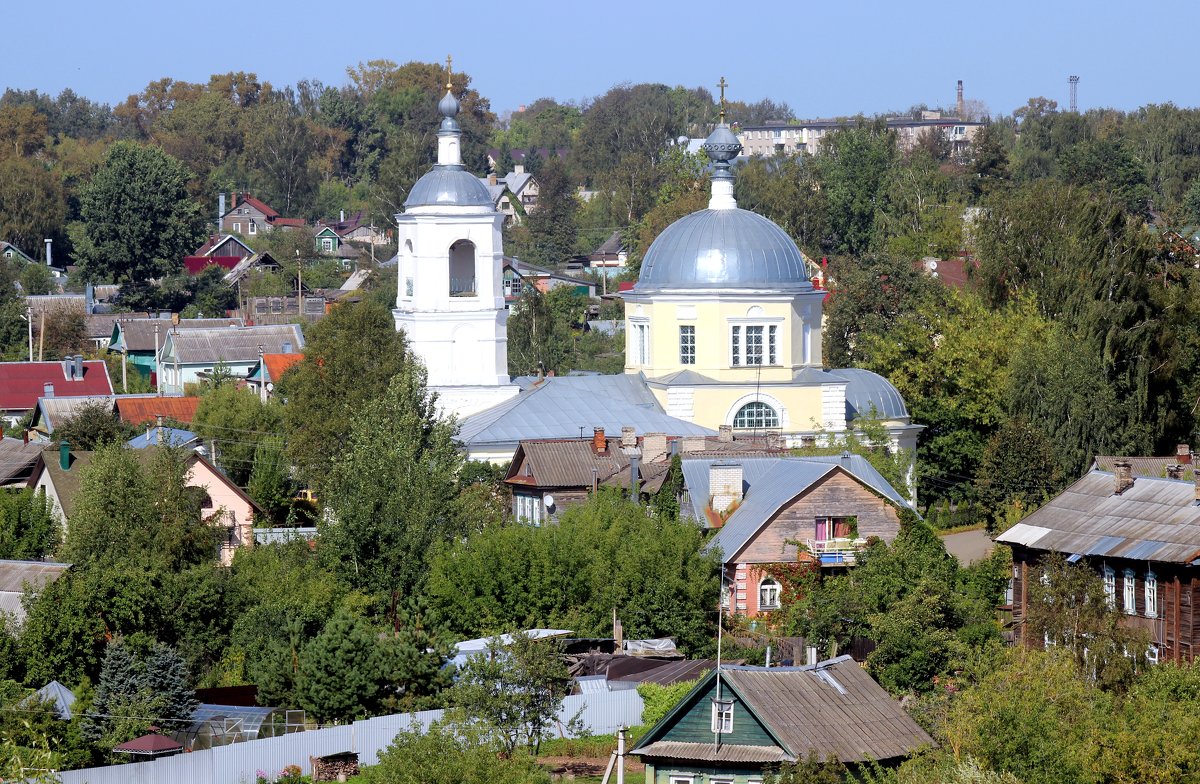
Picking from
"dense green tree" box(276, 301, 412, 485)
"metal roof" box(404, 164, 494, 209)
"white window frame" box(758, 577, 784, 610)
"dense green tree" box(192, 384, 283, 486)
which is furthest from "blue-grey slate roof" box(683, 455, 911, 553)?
"dense green tree" box(192, 384, 283, 486)

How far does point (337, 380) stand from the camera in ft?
139

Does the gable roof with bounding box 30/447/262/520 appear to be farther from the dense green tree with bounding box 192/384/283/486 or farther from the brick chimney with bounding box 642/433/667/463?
the brick chimney with bounding box 642/433/667/463

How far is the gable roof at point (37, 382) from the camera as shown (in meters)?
58.3

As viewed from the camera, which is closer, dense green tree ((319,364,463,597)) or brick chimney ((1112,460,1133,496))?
brick chimney ((1112,460,1133,496))

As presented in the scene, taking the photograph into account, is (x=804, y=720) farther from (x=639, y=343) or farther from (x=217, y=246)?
(x=217, y=246)

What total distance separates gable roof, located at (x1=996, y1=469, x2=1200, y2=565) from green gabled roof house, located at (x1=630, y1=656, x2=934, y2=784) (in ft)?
21.9

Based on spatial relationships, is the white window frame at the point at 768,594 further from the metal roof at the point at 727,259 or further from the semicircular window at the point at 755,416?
the metal roof at the point at 727,259

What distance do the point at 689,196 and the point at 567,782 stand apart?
55514mm

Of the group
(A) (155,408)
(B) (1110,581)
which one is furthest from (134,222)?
(B) (1110,581)

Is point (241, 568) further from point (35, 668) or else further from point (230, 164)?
point (230, 164)

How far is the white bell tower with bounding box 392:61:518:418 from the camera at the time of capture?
44312 millimetres

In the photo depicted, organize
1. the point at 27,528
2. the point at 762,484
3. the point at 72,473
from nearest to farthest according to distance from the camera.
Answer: the point at 762,484 → the point at 27,528 → the point at 72,473

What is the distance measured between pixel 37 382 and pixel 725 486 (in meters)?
30.0

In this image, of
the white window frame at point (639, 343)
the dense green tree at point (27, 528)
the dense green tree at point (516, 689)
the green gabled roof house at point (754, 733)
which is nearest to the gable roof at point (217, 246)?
the white window frame at point (639, 343)
